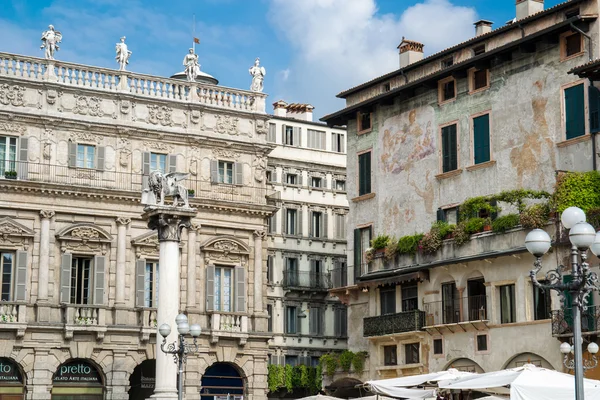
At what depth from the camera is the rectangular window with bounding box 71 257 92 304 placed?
52.3m

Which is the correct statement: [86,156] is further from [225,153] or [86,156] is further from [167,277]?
[167,277]

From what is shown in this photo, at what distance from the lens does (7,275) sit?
50.9 m

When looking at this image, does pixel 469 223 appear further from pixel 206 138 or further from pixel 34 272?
pixel 34 272

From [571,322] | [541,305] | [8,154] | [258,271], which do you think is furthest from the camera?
[258,271]

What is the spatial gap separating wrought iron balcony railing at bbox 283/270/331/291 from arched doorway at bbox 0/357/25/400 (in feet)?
62.3

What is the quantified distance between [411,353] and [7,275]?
18.4 metres

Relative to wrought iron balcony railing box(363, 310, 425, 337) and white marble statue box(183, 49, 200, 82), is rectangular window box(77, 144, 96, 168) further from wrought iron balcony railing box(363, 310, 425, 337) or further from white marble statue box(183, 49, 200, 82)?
wrought iron balcony railing box(363, 310, 425, 337)

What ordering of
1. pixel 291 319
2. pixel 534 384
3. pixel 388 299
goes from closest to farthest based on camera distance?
1. pixel 534 384
2. pixel 388 299
3. pixel 291 319

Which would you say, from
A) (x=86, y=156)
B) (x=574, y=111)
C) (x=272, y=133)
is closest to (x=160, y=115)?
(x=86, y=156)

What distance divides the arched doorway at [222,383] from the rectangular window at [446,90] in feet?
56.4

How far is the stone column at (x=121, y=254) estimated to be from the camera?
5269 cm

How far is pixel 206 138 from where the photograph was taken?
56188 millimetres

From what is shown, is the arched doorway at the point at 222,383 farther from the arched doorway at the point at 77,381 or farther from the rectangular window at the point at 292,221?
the rectangular window at the point at 292,221

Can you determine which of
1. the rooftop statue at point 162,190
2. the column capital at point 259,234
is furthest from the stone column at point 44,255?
the rooftop statue at point 162,190
